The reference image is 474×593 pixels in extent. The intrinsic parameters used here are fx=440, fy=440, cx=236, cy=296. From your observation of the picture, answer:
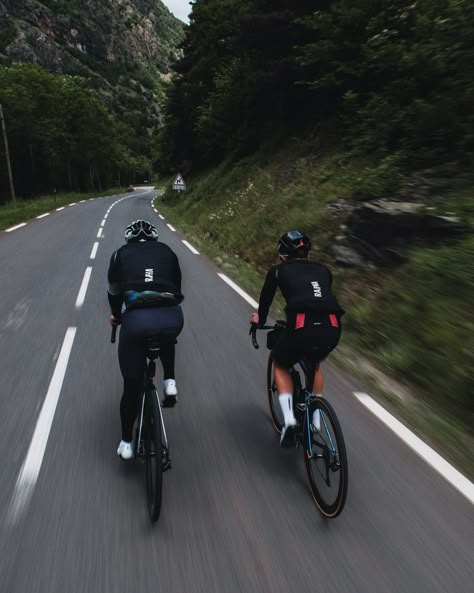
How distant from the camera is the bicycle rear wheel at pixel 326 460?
2.90m

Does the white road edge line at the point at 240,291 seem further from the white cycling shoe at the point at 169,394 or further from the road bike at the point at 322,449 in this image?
the road bike at the point at 322,449

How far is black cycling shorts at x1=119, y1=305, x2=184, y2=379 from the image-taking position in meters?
3.20

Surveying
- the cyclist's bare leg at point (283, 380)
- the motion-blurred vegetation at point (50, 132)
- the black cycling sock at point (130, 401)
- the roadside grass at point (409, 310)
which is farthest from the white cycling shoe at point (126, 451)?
the motion-blurred vegetation at point (50, 132)

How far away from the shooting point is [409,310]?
6.17m

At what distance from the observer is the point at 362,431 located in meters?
4.19

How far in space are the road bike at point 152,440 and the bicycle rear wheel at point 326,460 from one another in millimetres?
1054

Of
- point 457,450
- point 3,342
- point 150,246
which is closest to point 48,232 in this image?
point 3,342

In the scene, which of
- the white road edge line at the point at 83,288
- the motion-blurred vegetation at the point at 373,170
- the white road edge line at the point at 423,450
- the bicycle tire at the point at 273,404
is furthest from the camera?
the white road edge line at the point at 83,288

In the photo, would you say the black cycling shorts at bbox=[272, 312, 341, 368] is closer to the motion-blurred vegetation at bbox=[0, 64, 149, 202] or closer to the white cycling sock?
the white cycling sock

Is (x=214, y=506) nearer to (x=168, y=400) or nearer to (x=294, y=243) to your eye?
(x=168, y=400)

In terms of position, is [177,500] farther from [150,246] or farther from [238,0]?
[238,0]

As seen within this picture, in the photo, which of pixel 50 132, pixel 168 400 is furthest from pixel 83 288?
pixel 50 132

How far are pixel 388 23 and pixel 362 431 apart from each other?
1318 centimetres

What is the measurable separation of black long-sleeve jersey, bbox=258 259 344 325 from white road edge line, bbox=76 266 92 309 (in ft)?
18.9
